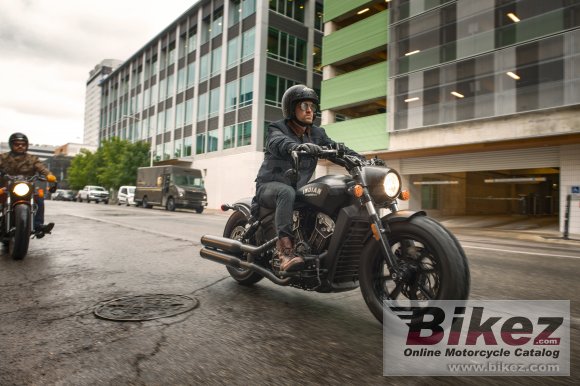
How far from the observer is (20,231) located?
544 cm

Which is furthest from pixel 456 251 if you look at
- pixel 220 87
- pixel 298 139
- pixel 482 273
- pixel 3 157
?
pixel 220 87

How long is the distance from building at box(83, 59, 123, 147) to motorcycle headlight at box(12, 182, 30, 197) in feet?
499

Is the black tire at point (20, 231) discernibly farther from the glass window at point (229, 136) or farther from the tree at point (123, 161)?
the tree at point (123, 161)

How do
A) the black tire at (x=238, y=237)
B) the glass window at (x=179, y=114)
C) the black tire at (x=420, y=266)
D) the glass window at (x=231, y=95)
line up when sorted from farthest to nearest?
the glass window at (x=179, y=114), the glass window at (x=231, y=95), the black tire at (x=238, y=237), the black tire at (x=420, y=266)

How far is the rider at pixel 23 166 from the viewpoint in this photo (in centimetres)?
622

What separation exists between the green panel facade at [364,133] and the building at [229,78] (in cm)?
915

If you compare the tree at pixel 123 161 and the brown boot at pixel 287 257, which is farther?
the tree at pixel 123 161

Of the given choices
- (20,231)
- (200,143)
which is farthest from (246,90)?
(20,231)

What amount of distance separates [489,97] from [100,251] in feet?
53.5

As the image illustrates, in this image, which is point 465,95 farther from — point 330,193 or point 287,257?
point 287,257

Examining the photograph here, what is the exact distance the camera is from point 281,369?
213cm

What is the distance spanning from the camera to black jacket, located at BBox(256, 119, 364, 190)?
3441 millimetres

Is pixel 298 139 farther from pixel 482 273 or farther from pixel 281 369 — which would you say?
pixel 482 273

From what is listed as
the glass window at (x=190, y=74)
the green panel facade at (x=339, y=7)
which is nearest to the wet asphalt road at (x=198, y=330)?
the green panel facade at (x=339, y=7)
